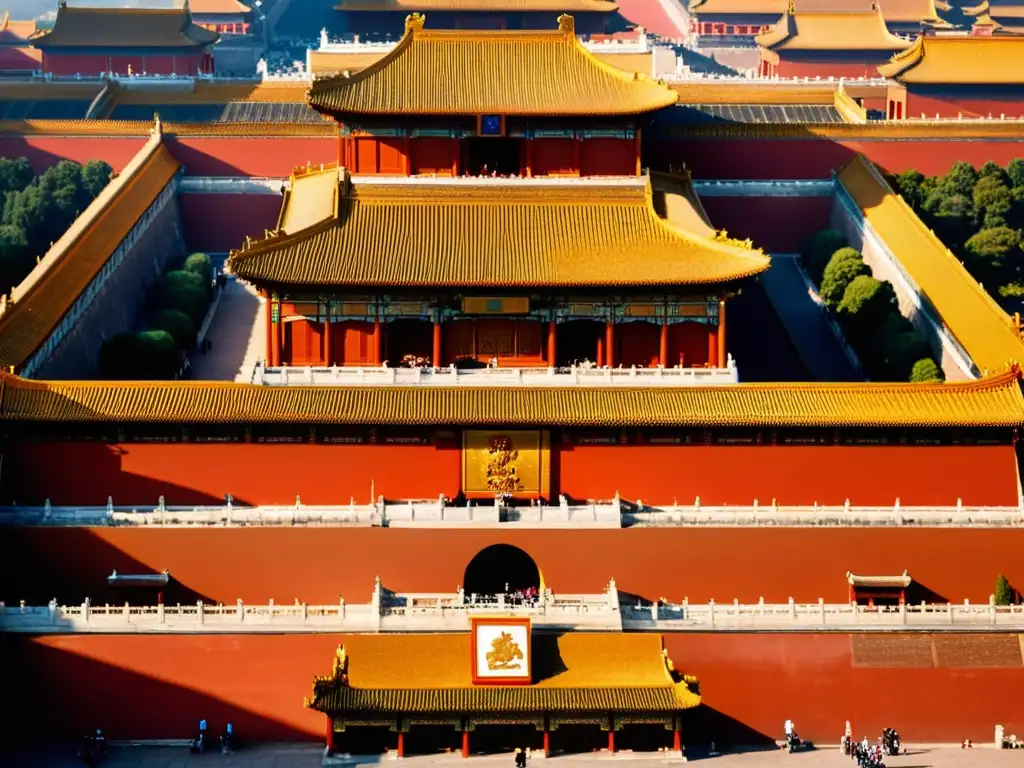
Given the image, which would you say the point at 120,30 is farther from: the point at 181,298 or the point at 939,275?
the point at 939,275

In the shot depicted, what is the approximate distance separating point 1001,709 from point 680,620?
6650mm

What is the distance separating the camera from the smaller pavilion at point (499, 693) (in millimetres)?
47344

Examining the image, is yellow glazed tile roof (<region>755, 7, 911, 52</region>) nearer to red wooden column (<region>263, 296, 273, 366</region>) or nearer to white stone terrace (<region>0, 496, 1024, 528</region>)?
red wooden column (<region>263, 296, 273, 366</region>)

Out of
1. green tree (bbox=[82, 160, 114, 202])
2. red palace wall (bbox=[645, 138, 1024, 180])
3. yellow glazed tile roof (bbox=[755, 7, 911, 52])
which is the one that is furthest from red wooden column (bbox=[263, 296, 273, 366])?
yellow glazed tile roof (bbox=[755, 7, 911, 52])

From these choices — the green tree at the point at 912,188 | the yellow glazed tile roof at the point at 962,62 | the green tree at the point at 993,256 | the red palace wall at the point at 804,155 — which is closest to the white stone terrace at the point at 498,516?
the red palace wall at the point at 804,155

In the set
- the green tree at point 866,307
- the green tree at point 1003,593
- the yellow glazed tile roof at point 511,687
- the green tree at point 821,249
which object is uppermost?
the green tree at point 821,249

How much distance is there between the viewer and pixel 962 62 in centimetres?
8975

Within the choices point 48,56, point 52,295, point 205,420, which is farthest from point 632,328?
point 48,56

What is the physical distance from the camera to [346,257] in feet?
180

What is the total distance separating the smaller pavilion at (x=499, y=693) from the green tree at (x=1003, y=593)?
6850mm

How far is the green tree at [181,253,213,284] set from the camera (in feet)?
226

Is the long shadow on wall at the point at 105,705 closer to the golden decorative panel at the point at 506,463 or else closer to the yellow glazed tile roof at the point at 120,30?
the golden decorative panel at the point at 506,463

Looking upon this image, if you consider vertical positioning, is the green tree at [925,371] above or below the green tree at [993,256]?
below

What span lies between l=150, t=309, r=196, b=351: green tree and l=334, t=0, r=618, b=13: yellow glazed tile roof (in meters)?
41.4
